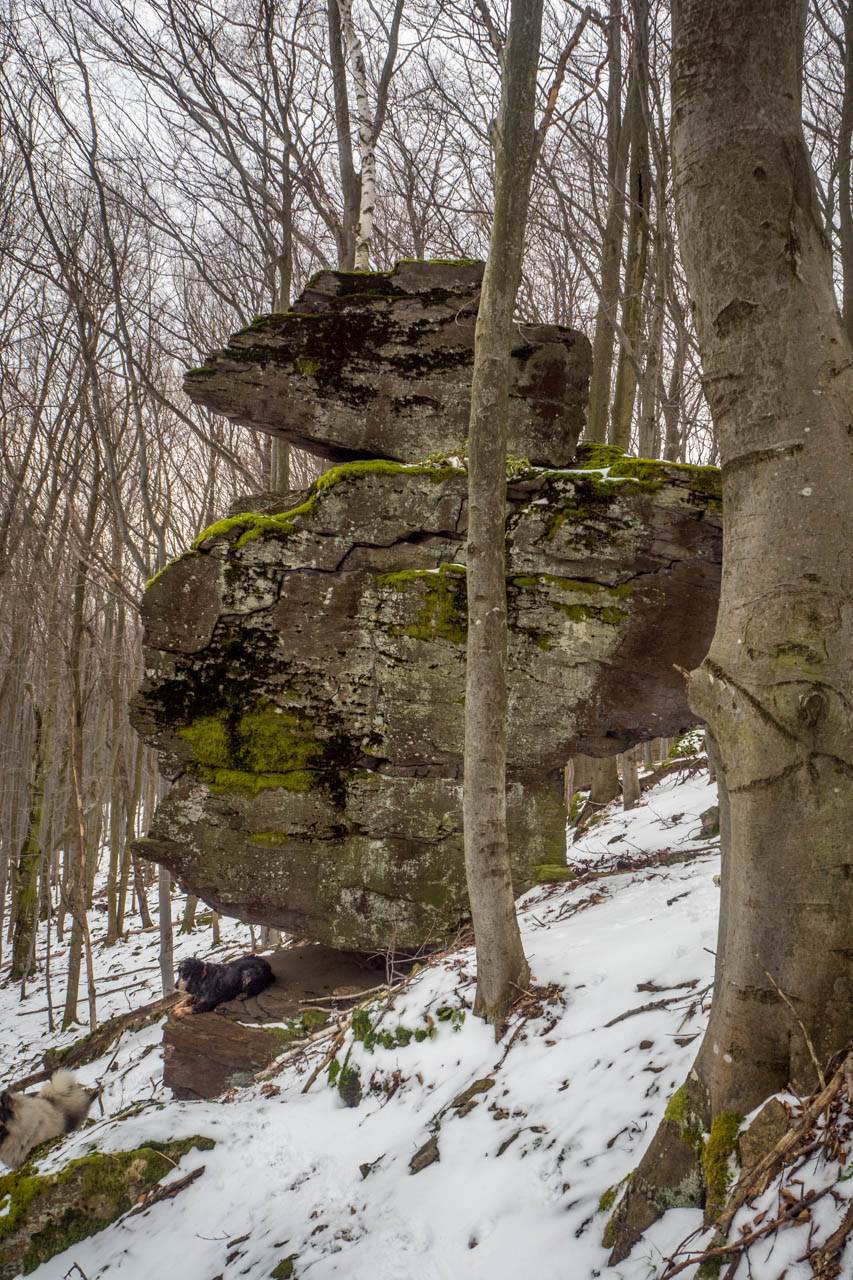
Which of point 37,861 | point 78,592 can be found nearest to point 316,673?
point 78,592

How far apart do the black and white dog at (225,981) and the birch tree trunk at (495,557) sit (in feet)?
9.93

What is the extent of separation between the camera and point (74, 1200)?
3795mm

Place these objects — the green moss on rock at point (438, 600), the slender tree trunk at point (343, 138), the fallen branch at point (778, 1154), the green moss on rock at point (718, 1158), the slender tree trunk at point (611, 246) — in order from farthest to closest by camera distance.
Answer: the slender tree trunk at point (611, 246) → the slender tree trunk at point (343, 138) → the green moss on rock at point (438, 600) → the green moss on rock at point (718, 1158) → the fallen branch at point (778, 1154)

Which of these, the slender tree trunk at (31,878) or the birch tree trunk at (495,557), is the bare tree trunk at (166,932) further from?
the birch tree trunk at (495,557)

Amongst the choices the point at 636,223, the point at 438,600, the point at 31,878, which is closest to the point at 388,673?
the point at 438,600

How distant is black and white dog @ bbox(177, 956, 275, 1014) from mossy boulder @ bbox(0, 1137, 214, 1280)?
2.13 meters

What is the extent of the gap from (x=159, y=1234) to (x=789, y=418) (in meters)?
4.55

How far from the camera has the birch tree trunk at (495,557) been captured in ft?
12.3

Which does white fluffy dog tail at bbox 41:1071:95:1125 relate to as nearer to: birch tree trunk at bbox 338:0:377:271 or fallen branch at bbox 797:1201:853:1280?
fallen branch at bbox 797:1201:853:1280

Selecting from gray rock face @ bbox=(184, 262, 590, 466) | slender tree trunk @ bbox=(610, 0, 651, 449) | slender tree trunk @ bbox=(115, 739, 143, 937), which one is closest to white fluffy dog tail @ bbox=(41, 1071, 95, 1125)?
gray rock face @ bbox=(184, 262, 590, 466)

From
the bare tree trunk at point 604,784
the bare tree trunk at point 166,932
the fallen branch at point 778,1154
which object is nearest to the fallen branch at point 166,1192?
the fallen branch at point 778,1154

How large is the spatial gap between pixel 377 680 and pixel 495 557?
95.3 inches

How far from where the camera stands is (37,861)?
43.2 feet

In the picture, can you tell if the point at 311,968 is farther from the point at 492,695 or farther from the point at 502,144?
the point at 502,144
